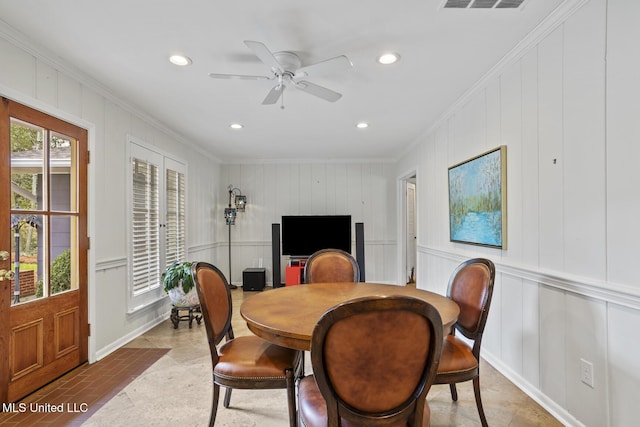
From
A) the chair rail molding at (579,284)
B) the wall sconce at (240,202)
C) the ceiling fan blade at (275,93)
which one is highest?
the ceiling fan blade at (275,93)

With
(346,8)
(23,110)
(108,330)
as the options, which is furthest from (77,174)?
(346,8)

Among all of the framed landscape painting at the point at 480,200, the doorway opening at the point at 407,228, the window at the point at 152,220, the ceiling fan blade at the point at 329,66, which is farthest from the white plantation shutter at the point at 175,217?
the doorway opening at the point at 407,228

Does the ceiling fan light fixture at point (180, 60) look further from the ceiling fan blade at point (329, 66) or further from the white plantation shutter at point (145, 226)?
the white plantation shutter at point (145, 226)

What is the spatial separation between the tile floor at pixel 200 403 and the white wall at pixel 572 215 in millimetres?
124

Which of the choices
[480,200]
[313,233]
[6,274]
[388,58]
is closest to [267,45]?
[388,58]

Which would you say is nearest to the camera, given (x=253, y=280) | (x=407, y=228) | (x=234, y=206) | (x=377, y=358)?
(x=377, y=358)

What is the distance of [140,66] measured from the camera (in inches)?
96.7

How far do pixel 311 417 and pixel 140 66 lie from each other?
266 cm

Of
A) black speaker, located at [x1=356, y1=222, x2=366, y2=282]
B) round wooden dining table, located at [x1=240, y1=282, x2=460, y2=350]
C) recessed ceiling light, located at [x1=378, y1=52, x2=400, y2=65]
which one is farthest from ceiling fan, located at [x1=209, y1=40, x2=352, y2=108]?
black speaker, located at [x1=356, y1=222, x2=366, y2=282]

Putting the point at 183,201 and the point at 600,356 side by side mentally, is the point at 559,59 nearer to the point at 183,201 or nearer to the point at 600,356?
the point at 600,356

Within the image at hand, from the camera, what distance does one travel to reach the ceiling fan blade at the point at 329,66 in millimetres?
1983

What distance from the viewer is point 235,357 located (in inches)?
69.9

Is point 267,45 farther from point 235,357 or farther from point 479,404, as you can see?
point 479,404

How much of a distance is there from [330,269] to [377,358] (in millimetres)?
1762
